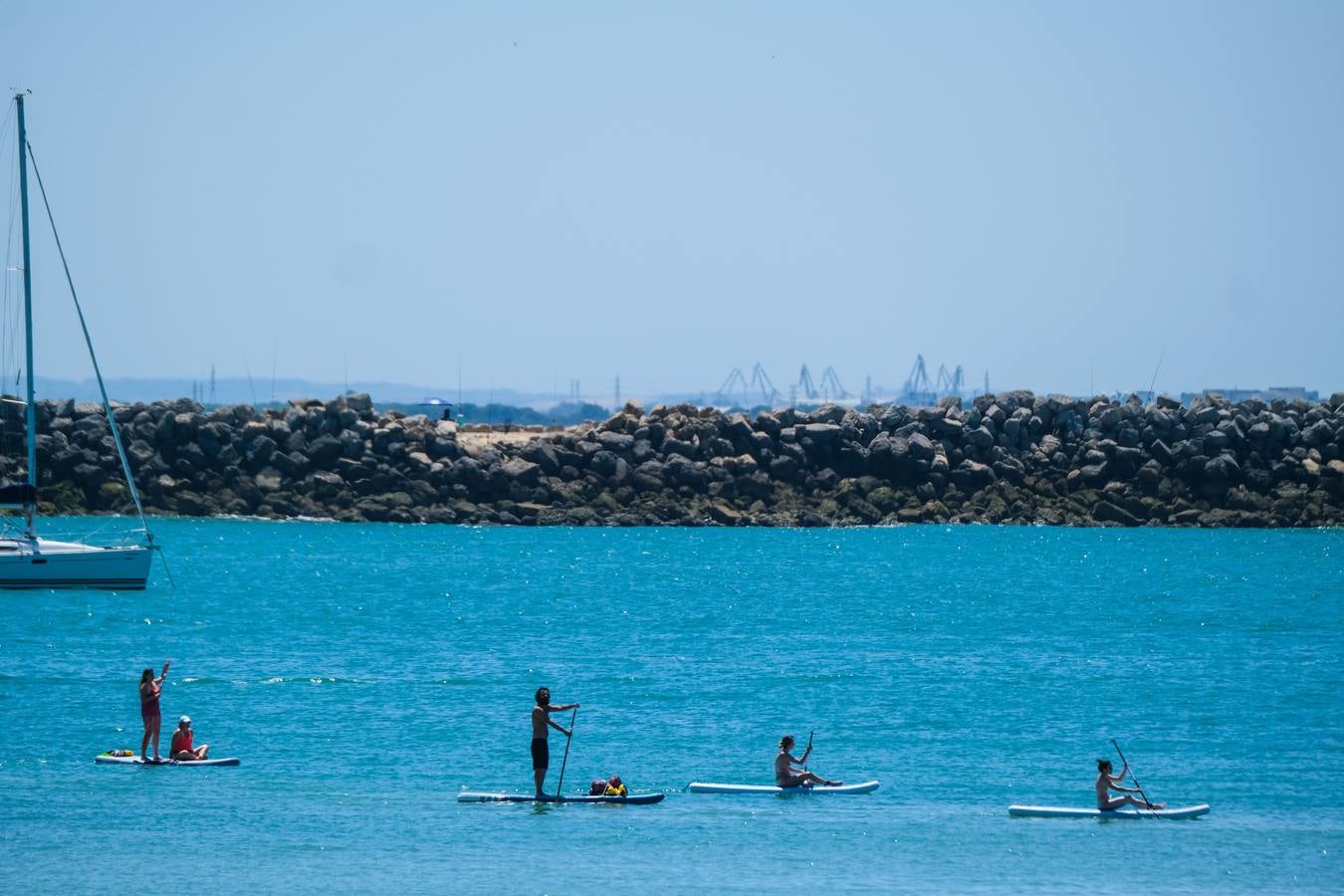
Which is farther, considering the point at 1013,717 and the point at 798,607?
the point at 798,607

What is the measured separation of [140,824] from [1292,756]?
62.9 ft

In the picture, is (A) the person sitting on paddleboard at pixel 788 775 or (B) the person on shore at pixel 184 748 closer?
(A) the person sitting on paddleboard at pixel 788 775

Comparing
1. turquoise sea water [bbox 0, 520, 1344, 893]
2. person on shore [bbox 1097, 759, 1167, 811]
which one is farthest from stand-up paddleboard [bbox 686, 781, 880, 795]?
person on shore [bbox 1097, 759, 1167, 811]

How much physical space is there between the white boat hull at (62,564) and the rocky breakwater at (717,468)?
28187 millimetres

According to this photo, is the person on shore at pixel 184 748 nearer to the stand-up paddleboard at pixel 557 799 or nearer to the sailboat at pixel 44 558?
the stand-up paddleboard at pixel 557 799

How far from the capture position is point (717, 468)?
8669 centimetres

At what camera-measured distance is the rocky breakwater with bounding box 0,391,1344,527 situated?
277 feet

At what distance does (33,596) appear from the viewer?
56406 millimetres

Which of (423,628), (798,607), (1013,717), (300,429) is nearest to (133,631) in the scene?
(423,628)

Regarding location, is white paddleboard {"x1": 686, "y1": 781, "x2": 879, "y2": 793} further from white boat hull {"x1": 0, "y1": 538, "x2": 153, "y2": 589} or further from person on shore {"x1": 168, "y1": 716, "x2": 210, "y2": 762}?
white boat hull {"x1": 0, "y1": 538, "x2": 153, "y2": 589}

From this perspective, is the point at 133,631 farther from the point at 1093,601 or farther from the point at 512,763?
the point at 1093,601

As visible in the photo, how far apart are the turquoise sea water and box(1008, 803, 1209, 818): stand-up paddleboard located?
1.08 feet

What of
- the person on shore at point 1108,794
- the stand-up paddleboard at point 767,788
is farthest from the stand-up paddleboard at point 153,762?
the person on shore at point 1108,794

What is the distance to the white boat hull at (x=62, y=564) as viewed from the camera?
5375 cm
